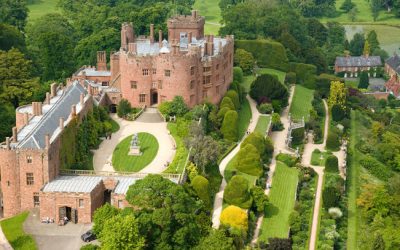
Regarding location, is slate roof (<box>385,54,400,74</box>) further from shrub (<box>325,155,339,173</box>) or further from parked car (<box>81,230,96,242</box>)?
parked car (<box>81,230,96,242</box>)

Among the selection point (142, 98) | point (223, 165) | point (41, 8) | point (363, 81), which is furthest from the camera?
point (41, 8)

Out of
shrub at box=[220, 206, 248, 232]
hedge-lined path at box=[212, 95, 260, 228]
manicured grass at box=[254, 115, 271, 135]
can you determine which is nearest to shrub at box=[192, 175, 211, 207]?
hedge-lined path at box=[212, 95, 260, 228]

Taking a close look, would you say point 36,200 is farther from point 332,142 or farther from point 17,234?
point 332,142

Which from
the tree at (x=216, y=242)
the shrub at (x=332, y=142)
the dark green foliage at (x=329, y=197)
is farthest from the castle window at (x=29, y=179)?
the shrub at (x=332, y=142)

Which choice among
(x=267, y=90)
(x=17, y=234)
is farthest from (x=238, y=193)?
(x=267, y=90)

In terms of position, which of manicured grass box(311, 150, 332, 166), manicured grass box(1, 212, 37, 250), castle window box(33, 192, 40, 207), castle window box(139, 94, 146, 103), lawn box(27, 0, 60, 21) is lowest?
manicured grass box(311, 150, 332, 166)

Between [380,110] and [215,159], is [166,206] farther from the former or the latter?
[380,110]
